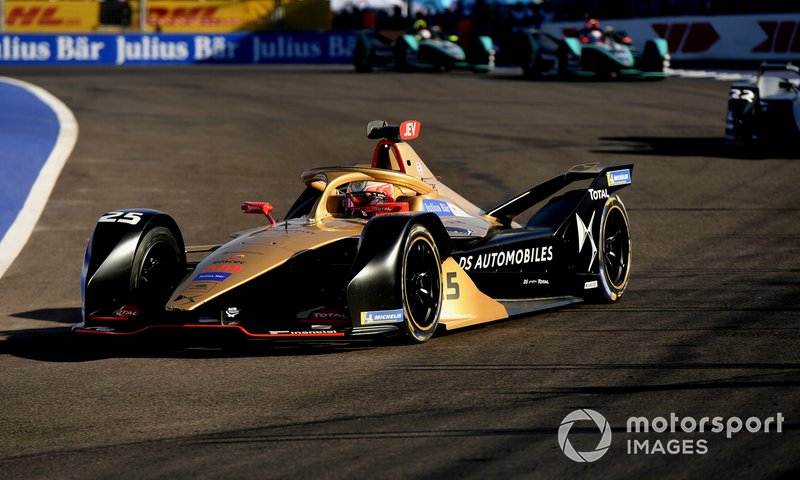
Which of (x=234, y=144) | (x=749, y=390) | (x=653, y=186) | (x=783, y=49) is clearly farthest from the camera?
(x=783, y=49)

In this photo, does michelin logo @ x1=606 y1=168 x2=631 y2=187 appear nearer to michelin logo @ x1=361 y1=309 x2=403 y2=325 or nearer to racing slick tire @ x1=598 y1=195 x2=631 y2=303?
racing slick tire @ x1=598 y1=195 x2=631 y2=303

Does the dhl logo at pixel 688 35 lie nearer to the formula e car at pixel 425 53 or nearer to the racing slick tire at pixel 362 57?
the formula e car at pixel 425 53

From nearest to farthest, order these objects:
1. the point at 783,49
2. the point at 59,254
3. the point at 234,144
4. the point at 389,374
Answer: the point at 389,374, the point at 59,254, the point at 234,144, the point at 783,49

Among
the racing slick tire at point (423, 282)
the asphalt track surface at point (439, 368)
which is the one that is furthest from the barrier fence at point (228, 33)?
the racing slick tire at point (423, 282)

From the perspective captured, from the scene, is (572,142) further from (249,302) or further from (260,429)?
(260,429)

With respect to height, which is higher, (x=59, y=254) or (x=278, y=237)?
(x=278, y=237)

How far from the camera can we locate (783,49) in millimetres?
33625

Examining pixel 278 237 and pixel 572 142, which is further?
pixel 572 142

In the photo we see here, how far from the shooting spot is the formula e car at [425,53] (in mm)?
35844

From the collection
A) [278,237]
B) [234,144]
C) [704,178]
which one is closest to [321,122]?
[234,144]

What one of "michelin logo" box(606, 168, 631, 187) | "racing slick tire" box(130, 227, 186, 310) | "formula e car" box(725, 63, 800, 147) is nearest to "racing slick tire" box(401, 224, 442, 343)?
"racing slick tire" box(130, 227, 186, 310)

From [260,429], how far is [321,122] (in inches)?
666

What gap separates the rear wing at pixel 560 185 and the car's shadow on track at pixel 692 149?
844 cm

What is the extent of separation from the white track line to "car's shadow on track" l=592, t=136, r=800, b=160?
745 centimetres
